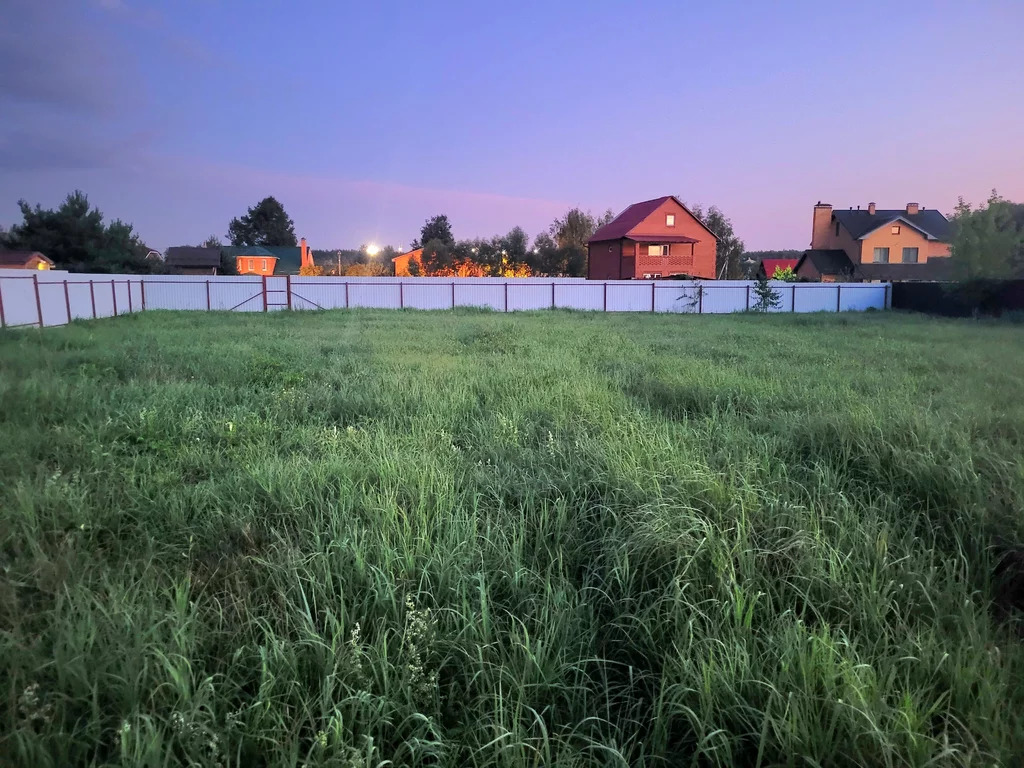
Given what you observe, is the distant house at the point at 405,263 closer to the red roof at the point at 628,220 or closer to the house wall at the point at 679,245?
the red roof at the point at 628,220

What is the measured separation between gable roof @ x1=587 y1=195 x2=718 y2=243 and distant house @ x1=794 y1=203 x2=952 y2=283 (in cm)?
987

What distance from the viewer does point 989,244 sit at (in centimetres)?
2064

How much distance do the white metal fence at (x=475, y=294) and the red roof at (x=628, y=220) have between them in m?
12.4

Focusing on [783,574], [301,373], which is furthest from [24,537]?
[301,373]

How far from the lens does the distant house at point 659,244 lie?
124 feet

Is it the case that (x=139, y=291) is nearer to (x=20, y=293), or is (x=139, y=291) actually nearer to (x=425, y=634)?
(x=20, y=293)

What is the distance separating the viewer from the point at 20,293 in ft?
46.1

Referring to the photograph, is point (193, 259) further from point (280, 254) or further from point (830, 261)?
point (830, 261)

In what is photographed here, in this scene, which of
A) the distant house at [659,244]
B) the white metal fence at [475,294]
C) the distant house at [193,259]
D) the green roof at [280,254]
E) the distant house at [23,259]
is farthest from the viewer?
the green roof at [280,254]

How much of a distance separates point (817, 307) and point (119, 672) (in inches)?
1165

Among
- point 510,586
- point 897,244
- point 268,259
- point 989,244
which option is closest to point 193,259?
point 268,259

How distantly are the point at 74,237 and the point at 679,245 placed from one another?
124 feet

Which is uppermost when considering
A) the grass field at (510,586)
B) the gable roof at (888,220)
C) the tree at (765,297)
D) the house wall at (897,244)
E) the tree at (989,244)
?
the gable roof at (888,220)

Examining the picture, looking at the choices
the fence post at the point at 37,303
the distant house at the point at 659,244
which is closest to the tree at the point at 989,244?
the distant house at the point at 659,244
